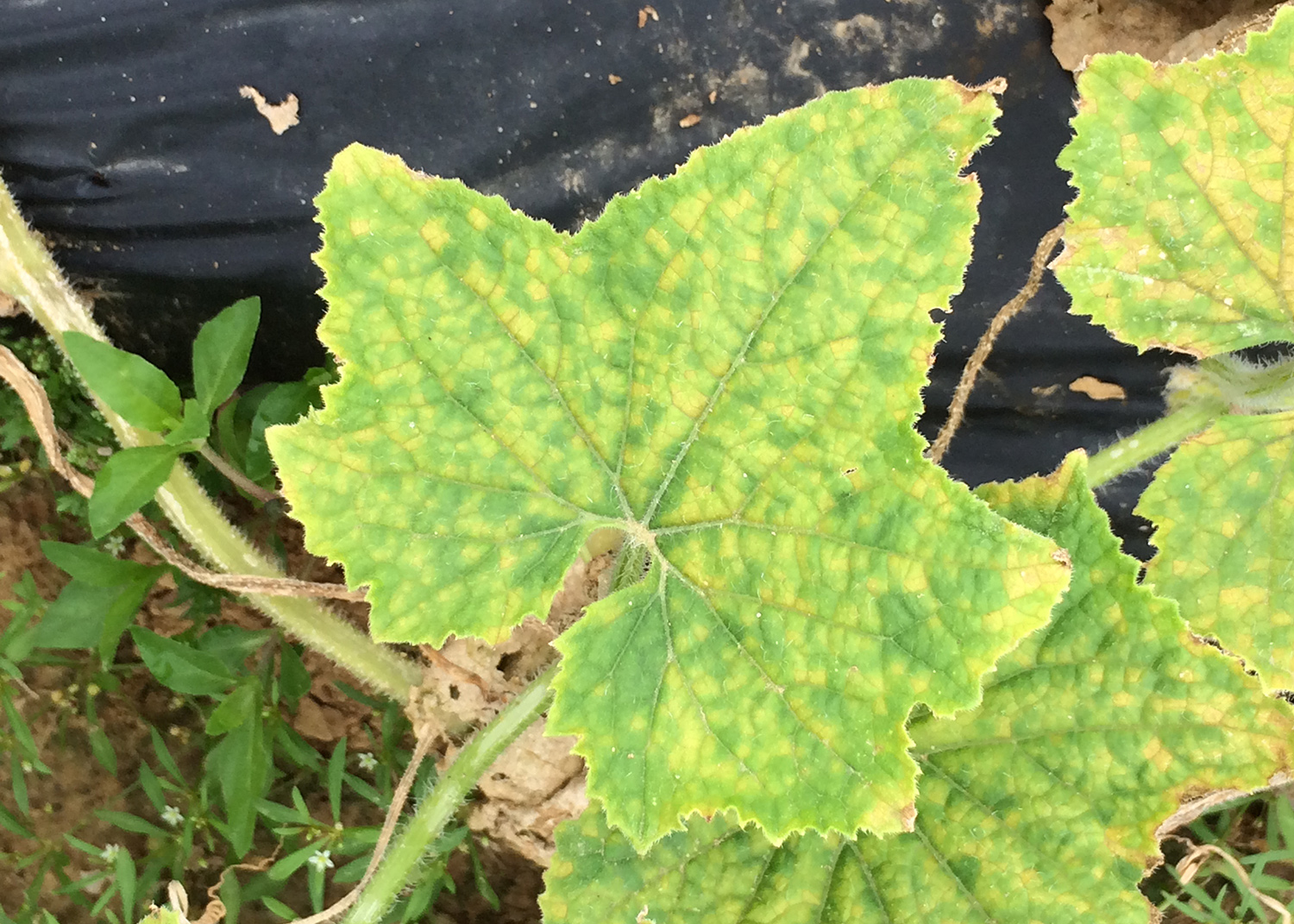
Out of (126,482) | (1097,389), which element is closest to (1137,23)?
(1097,389)

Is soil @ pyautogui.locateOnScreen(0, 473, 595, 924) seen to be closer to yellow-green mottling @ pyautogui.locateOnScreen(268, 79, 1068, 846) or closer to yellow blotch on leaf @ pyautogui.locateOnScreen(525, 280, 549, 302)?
yellow-green mottling @ pyautogui.locateOnScreen(268, 79, 1068, 846)

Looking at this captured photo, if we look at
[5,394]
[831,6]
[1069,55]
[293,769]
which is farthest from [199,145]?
[1069,55]

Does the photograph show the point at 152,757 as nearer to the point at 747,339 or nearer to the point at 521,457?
the point at 521,457

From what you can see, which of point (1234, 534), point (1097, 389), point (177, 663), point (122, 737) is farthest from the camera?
point (122, 737)

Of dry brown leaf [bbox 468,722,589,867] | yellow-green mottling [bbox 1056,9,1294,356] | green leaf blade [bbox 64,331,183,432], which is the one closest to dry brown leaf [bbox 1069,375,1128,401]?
yellow-green mottling [bbox 1056,9,1294,356]

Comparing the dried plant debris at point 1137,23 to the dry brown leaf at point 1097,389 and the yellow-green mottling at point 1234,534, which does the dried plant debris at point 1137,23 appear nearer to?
the dry brown leaf at point 1097,389

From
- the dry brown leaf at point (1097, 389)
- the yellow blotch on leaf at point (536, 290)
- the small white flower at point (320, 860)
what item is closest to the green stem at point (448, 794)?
the small white flower at point (320, 860)

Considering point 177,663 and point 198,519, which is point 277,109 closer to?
point 198,519
